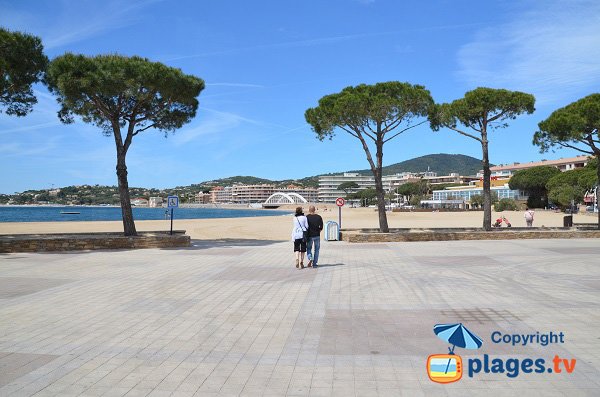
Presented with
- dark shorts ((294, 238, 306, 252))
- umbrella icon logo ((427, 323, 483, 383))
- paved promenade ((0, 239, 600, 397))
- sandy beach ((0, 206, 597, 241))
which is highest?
dark shorts ((294, 238, 306, 252))

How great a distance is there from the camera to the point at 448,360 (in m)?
4.12

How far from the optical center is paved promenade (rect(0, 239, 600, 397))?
13.1 feet

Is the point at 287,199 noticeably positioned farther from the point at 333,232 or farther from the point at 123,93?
the point at 123,93

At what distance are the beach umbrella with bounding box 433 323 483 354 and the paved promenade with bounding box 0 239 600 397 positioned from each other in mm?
241

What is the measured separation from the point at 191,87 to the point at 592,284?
1495 centimetres

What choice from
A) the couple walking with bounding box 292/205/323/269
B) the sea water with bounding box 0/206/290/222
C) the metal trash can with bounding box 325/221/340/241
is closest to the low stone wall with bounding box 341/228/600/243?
the metal trash can with bounding box 325/221/340/241

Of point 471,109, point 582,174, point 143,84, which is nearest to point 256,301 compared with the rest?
point 143,84

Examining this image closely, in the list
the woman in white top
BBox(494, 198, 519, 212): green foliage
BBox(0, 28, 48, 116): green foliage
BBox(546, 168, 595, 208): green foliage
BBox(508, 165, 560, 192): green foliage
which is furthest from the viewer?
BBox(508, 165, 560, 192): green foliage

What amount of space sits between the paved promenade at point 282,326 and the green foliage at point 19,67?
304 inches

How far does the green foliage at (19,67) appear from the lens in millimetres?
14969

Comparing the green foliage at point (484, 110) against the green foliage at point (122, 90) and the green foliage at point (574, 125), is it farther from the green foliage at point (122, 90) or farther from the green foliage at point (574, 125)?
the green foliage at point (122, 90)

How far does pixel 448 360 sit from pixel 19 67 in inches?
670

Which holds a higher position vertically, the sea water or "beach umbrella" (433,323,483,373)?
"beach umbrella" (433,323,483,373)

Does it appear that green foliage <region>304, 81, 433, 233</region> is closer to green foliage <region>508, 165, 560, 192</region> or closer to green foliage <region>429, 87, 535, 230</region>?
green foliage <region>429, 87, 535, 230</region>
